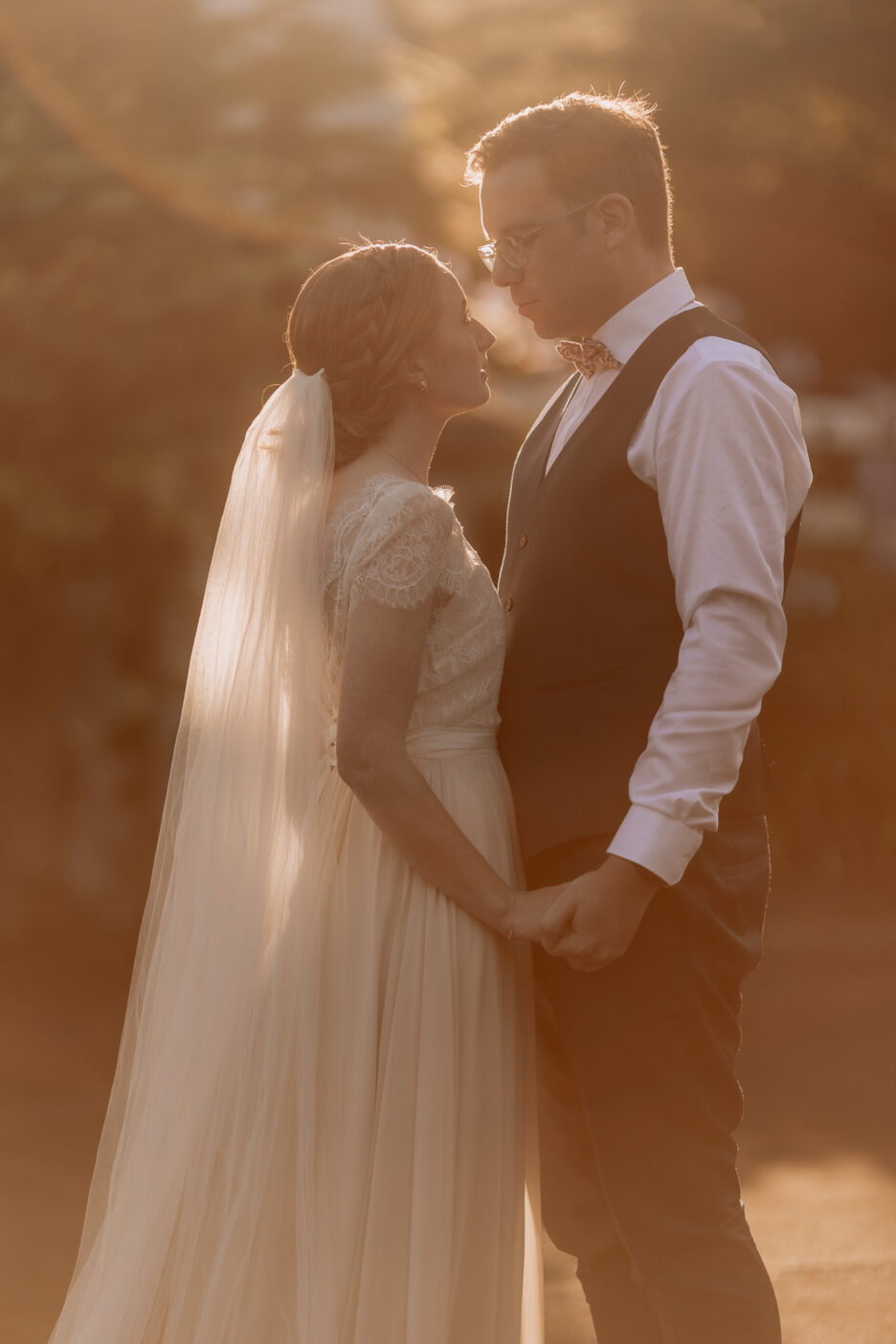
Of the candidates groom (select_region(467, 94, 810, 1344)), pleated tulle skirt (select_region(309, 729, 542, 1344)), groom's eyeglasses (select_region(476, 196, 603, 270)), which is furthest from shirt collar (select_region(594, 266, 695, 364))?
pleated tulle skirt (select_region(309, 729, 542, 1344))

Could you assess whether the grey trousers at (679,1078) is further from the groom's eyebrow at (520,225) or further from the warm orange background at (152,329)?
the warm orange background at (152,329)

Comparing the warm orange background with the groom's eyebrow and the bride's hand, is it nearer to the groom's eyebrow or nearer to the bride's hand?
the groom's eyebrow

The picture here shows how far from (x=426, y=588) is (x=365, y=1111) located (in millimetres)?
624

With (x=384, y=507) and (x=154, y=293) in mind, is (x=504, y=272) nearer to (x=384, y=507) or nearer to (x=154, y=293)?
(x=384, y=507)

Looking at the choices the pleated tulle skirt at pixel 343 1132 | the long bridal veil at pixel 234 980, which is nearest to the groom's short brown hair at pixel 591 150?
the long bridal veil at pixel 234 980

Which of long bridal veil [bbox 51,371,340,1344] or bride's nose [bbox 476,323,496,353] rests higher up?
bride's nose [bbox 476,323,496,353]

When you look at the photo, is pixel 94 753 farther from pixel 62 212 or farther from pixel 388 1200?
pixel 388 1200

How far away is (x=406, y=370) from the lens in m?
1.72

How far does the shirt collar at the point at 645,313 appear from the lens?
5.68 ft

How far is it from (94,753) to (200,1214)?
10.7ft

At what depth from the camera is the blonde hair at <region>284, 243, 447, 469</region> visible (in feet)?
5.56

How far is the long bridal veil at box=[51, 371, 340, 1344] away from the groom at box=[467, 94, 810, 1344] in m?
0.30

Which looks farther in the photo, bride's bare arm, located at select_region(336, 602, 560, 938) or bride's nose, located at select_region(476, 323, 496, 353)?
bride's nose, located at select_region(476, 323, 496, 353)

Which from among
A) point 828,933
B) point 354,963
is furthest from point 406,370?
point 828,933
